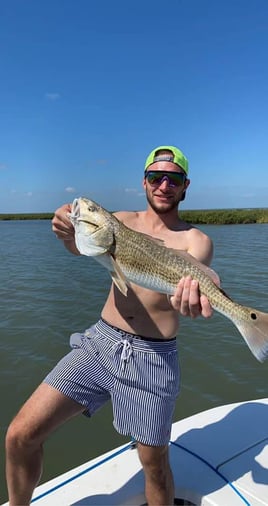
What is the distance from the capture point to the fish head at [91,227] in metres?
3.01

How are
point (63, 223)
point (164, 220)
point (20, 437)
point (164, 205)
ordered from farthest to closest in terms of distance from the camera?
point (164, 220) → point (164, 205) → point (63, 223) → point (20, 437)

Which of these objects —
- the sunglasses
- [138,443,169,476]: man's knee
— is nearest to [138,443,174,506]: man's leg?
[138,443,169,476]: man's knee

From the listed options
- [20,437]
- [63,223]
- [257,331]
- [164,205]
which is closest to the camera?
[257,331]

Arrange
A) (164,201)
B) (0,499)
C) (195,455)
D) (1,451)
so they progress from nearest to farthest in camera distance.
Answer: (164,201) → (195,455) → (0,499) → (1,451)

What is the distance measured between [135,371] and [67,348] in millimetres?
6227

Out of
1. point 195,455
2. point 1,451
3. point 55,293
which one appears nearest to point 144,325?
point 195,455

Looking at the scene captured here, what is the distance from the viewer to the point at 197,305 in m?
2.81

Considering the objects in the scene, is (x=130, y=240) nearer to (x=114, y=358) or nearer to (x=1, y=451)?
(x=114, y=358)

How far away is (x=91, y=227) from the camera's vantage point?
3.04m

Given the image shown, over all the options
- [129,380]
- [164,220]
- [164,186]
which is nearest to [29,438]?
[129,380]

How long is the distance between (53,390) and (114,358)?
52cm

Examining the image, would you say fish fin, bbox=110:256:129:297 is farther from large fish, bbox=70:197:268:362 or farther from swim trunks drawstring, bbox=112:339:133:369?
swim trunks drawstring, bbox=112:339:133:369

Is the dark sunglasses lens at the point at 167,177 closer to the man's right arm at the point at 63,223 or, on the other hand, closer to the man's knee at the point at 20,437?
the man's right arm at the point at 63,223

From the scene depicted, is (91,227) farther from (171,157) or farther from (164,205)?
(171,157)
